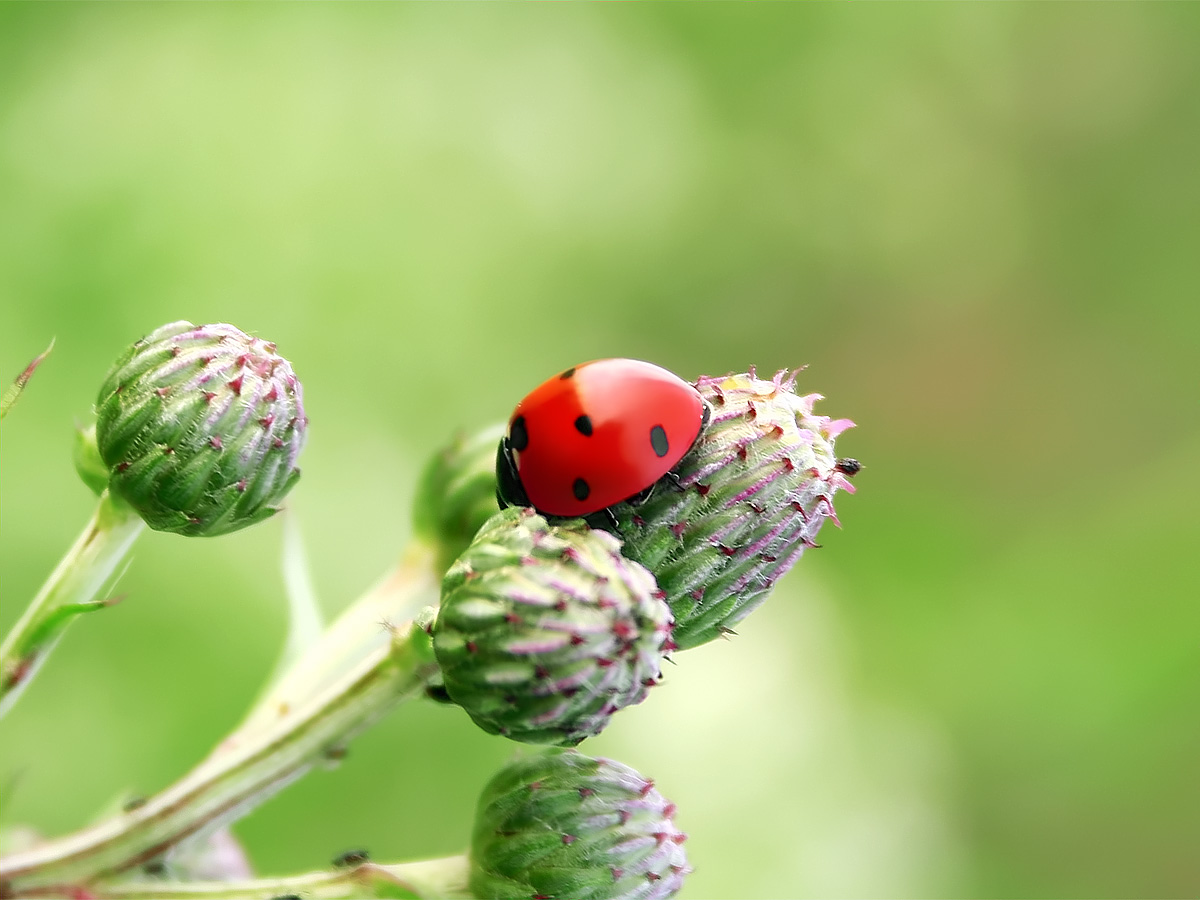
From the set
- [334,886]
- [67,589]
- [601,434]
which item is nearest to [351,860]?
[334,886]

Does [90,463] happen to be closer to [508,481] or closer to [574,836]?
[508,481]

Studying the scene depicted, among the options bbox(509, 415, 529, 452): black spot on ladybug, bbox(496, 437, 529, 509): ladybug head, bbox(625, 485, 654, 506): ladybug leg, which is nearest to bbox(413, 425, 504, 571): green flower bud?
bbox(496, 437, 529, 509): ladybug head

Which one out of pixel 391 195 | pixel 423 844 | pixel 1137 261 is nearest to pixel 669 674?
pixel 423 844

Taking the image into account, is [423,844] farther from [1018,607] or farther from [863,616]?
[1018,607]

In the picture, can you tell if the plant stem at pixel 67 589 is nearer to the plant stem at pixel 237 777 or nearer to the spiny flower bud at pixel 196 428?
the spiny flower bud at pixel 196 428

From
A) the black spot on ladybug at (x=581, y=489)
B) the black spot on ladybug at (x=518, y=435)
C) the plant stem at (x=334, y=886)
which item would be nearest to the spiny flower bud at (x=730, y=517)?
the black spot on ladybug at (x=581, y=489)

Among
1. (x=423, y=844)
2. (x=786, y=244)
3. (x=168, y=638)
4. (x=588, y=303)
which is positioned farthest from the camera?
(x=786, y=244)

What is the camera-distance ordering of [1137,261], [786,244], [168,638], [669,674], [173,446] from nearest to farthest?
1. [173,446]
2. [168,638]
3. [669,674]
4. [786,244]
5. [1137,261]
